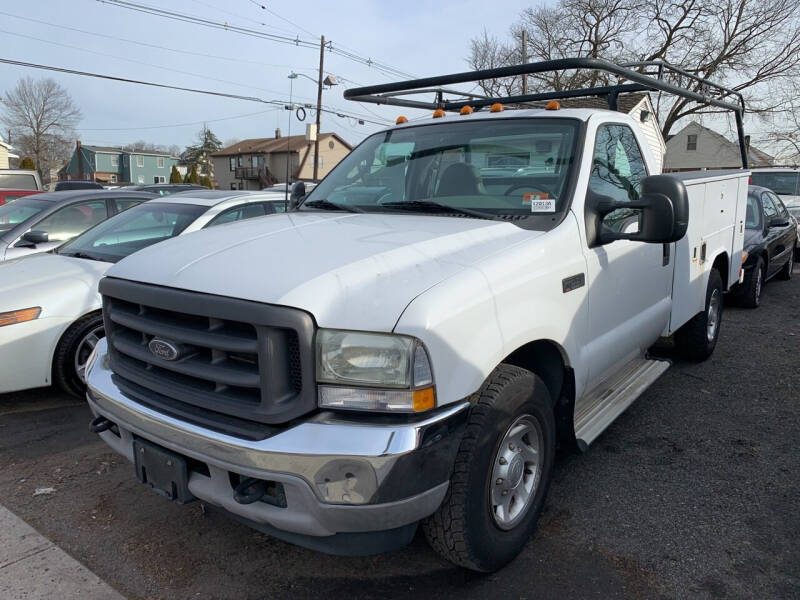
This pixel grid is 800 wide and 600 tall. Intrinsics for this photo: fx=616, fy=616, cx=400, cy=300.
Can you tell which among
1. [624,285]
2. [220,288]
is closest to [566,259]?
[624,285]

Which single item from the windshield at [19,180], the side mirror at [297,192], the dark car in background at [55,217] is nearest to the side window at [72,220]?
the dark car in background at [55,217]

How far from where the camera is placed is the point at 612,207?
3086mm

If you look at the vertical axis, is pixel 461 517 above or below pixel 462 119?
below

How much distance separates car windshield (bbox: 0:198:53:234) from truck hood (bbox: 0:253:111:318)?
2.55 m

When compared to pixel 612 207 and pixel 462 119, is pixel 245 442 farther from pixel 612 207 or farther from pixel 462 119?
pixel 462 119

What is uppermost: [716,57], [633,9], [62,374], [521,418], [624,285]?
[633,9]

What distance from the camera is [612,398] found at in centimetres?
367

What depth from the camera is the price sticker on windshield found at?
2986 millimetres

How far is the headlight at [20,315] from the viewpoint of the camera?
418cm

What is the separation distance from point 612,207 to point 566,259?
0.45 m

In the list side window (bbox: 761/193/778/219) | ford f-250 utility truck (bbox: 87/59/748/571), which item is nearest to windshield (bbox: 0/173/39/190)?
ford f-250 utility truck (bbox: 87/59/748/571)

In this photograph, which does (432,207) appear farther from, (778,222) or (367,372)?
(778,222)

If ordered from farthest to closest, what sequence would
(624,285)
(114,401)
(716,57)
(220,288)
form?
(716,57) < (624,285) < (114,401) < (220,288)

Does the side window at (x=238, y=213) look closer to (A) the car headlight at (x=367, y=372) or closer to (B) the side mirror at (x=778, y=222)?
(A) the car headlight at (x=367, y=372)
